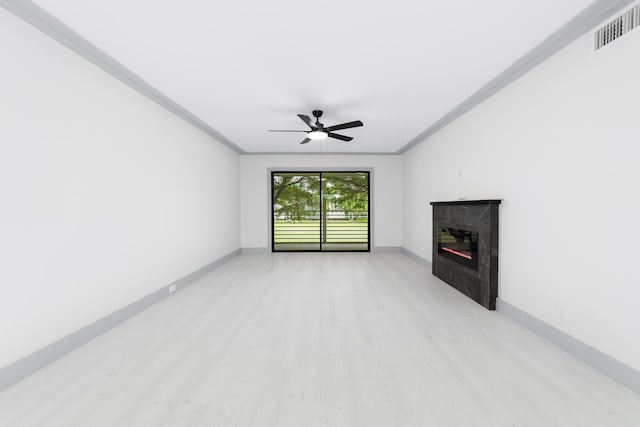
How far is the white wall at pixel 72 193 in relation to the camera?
5.79ft

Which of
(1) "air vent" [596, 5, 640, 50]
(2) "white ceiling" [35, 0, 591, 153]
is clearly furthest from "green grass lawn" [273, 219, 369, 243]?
(1) "air vent" [596, 5, 640, 50]

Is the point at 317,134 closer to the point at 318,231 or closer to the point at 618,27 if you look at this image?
the point at 618,27

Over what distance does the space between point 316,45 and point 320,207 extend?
512 centimetres

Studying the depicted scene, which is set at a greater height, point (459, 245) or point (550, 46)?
point (550, 46)

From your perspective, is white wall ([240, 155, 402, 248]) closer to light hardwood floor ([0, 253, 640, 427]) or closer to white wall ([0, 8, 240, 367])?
Result: white wall ([0, 8, 240, 367])

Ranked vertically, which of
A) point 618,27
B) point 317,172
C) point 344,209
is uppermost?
point 618,27

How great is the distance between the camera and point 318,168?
21.6 feet

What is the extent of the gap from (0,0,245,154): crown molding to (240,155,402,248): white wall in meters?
2.99

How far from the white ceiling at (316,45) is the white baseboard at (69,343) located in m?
2.42

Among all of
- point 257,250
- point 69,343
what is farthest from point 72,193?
point 257,250

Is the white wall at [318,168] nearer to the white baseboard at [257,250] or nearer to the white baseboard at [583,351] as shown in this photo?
the white baseboard at [257,250]

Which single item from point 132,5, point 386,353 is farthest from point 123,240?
point 386,353

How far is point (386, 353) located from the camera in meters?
2.11

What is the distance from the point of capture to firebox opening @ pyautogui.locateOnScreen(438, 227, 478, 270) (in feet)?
11.0
